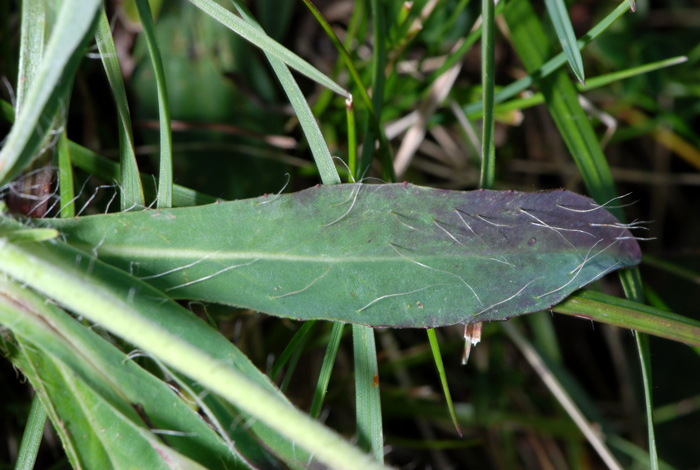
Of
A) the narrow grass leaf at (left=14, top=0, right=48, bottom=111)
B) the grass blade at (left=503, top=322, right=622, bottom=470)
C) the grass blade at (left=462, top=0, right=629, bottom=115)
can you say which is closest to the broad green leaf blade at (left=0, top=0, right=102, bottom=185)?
the narrow grass leaf at (left=14, top=0, right=48, bottom=111)

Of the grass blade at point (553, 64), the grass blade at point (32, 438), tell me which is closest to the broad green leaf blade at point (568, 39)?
the grass blade at point (553, 64)

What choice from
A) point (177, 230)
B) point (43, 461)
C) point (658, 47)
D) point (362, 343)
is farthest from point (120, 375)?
point (658, 47)

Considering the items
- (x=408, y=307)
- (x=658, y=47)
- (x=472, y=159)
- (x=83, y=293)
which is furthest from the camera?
(x=472, y=159)

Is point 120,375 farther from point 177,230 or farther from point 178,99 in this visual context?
point 178,99

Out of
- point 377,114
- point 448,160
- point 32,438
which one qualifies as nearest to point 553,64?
point 377,114

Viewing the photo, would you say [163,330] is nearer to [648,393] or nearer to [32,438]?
[32,438]

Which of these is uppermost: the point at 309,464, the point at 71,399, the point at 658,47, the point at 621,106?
the point at 658,47
